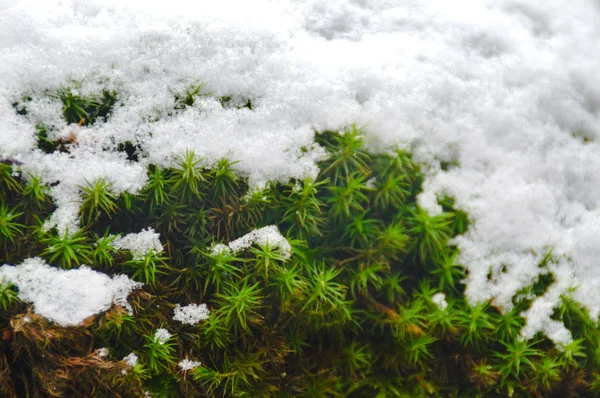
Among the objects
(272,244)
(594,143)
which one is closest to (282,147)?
(272,244)

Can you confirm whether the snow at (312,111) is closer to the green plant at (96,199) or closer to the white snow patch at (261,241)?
the green plant at (96,199)

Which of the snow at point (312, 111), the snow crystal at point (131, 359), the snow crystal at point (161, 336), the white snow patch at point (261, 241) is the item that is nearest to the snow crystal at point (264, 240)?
the white snow patch at point (261, 241)

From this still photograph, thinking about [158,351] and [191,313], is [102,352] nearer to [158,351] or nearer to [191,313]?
[158,351]

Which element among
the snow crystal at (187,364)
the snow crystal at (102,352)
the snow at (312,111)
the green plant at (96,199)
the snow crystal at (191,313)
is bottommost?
the snow crystal at (187,364)

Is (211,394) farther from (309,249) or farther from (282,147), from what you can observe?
(282,147)

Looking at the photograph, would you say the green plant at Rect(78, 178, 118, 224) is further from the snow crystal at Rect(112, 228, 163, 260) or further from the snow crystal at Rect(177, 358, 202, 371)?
the snow crystal at Rect(177, 358, 202, 371)

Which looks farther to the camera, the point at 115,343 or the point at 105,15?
the point at 105,15
